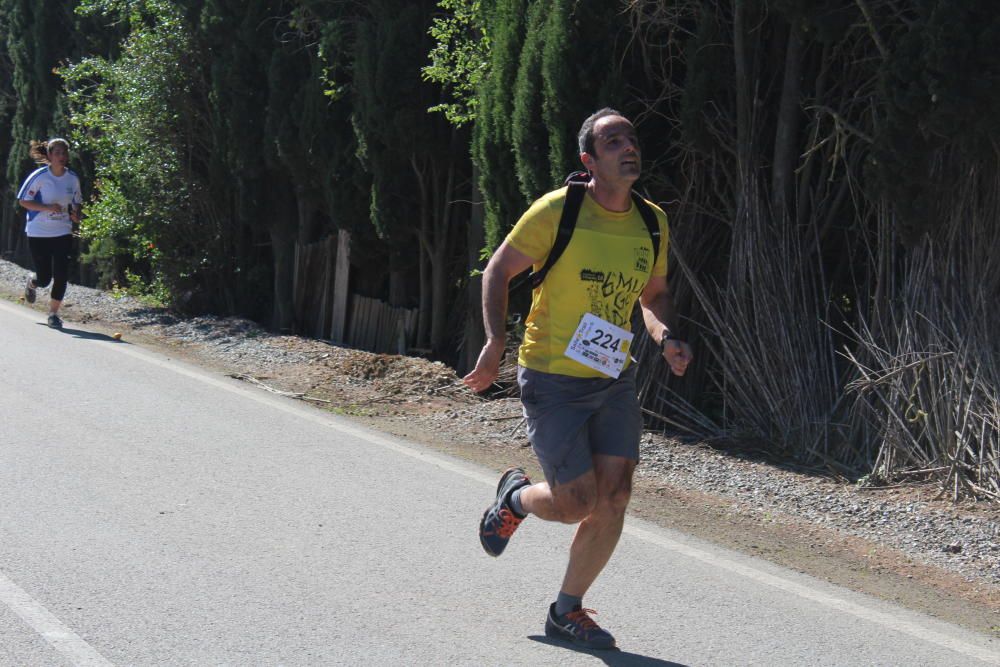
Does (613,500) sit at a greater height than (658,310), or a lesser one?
lesser

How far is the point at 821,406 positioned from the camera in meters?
8.36

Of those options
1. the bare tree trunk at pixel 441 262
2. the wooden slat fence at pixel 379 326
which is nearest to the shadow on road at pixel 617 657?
the bare tree trunk at pixel 441 262

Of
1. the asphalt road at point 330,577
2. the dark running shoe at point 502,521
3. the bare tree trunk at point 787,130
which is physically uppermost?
the bare tree trunk at point 787,130

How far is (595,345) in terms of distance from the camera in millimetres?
4945

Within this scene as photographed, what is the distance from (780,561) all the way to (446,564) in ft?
5.34

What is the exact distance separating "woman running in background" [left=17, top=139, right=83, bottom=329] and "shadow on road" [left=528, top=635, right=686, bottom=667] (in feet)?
35.0

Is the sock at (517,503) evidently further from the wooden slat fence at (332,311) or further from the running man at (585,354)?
the wooden slat fence at (332,311)

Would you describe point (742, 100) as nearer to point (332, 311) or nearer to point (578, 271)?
point (578, 271)

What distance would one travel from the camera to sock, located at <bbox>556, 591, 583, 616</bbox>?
5.02m

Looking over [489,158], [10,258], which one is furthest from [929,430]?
[10,258]

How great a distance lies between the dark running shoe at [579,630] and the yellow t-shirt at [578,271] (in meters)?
0.92

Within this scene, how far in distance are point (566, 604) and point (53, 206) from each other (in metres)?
11.2

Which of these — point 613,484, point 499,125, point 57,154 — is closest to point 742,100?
point 499,125

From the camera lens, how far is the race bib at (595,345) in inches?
195
